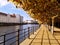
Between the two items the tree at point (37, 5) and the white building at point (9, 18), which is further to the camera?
the white building at point (9, 18)

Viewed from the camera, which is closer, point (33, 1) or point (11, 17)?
point (33, 1)

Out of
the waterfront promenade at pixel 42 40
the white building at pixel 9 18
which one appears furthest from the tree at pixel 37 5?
the white building at pixel 9 18

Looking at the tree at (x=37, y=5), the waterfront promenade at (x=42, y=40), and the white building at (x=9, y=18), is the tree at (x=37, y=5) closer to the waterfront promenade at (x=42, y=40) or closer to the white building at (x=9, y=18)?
the waterfront promenade at (x=42, y=40)

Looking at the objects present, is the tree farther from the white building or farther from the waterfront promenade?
the white building

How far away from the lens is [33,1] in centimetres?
812

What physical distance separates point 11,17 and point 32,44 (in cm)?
15075

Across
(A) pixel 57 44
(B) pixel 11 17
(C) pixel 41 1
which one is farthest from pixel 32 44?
(B) pixel 11 17

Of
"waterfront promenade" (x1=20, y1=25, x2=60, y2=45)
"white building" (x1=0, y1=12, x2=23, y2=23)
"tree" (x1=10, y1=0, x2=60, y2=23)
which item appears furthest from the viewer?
"white building" (x1=0, y1=12, x2=23, y2=23)

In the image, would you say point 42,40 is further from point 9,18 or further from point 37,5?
point 9,18

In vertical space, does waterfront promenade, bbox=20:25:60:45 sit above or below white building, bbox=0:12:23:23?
below

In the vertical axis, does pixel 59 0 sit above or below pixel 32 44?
above

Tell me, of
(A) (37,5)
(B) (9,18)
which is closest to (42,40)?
(A) (37,5)

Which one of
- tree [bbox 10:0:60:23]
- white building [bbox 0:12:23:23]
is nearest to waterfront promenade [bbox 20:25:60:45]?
tree [bbox 10:0:60:23]

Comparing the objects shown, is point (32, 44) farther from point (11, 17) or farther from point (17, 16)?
point (17, 16)
